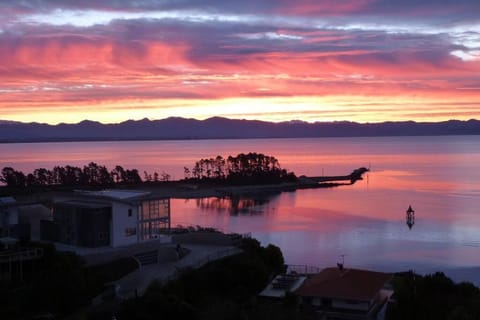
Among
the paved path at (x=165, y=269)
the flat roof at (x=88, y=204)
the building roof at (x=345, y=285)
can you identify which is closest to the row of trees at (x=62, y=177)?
the flat roof at (x=88, y=204)

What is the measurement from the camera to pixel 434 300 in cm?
974

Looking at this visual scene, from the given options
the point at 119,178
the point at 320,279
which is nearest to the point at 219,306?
the point at 320,279

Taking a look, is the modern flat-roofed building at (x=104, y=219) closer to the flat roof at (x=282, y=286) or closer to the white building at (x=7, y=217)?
the white building at (x=7, y=217)

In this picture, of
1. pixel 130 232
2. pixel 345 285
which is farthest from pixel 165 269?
pixel 345 285

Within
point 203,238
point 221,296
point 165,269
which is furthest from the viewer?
point 203,238

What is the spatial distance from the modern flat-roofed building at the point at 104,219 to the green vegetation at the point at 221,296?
7.45 ft

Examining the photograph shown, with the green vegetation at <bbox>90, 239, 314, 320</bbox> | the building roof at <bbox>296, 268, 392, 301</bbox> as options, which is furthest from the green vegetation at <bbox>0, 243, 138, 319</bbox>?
the building roof at <bbox>296, 268, 392, 301</bbox>

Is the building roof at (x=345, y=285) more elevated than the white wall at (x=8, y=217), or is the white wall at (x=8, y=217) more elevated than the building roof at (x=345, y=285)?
the white wall at (x=8, y=217)

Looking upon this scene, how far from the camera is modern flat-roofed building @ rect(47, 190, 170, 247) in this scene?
39.9ft

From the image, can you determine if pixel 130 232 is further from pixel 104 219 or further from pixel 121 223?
pixel 104 219

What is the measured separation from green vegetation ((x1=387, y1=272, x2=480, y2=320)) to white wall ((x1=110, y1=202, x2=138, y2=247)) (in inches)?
223

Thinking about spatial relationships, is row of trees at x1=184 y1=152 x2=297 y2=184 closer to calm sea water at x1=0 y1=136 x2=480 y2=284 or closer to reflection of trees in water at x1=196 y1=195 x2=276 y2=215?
calm sea water at x1=0 y1=136 x2=480 y2=284

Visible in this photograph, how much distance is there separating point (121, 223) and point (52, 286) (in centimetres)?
306

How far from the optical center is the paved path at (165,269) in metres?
10.2
